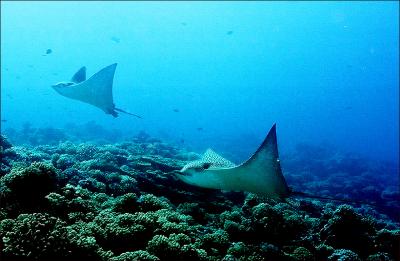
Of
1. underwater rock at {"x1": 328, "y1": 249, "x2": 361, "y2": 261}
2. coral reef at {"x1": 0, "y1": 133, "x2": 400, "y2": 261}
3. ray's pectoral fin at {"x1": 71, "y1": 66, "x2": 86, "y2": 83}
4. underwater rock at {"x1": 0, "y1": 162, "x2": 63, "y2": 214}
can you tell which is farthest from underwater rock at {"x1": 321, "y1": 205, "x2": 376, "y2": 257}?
ray's pectoral fin at {"x1": 71, "y1": 66, "x2": 86, "y2": 83}

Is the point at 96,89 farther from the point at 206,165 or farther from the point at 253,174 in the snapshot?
the point at 253,174

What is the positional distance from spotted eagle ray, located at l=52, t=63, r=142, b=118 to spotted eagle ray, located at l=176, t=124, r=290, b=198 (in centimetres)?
644

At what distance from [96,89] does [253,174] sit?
→ 7.86 m

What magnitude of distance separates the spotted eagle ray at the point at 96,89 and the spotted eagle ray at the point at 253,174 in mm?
6443

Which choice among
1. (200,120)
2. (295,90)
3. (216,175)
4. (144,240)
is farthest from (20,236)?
(295,90)

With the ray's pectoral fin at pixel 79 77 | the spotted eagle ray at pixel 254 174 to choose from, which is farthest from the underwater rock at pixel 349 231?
the ray's pectoral fin at pixel 79 77

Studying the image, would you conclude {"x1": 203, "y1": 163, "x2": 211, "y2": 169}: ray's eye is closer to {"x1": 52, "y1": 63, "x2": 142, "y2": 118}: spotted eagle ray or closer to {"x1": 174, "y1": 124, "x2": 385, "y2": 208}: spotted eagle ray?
{"x1": 174, "y1": 124, "x2": 385, "y2": 208}: spotted eagle ray

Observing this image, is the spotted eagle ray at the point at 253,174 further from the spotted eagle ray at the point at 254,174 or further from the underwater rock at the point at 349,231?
the underwater rock at the point at 349,231

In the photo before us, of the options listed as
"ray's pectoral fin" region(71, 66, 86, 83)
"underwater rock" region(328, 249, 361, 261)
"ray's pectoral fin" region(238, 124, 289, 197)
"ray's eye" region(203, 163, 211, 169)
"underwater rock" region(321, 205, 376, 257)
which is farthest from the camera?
"ray's pectoral fin" region(71, 66, 86, 83)

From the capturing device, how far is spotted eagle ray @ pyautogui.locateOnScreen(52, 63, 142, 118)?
10047mm

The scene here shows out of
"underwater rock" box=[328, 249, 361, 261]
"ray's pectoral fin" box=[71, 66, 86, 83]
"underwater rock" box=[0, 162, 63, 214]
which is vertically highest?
"ray's pectoral fin" box=[71, 66, 86, 83]

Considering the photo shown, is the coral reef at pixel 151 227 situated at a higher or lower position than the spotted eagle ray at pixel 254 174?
lower

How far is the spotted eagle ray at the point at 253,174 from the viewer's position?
3809 millimetres

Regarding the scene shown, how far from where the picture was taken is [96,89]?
1034 cm
